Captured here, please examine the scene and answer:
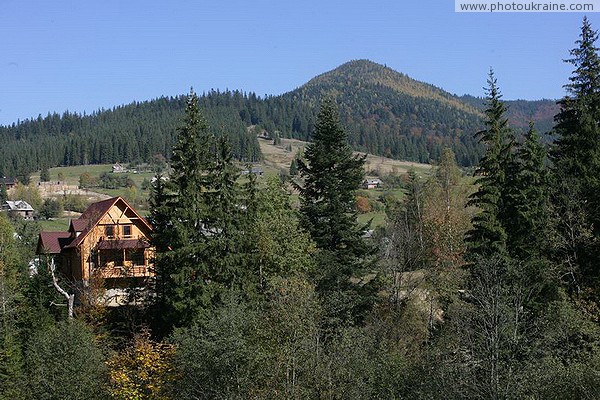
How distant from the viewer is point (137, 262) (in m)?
49.9

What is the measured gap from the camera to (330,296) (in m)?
33.7

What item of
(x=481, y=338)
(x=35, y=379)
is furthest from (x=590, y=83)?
(x=35, y=379)

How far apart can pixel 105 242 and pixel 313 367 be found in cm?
2932

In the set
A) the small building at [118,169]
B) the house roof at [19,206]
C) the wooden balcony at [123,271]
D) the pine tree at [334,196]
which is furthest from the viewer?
the small building at [118,169]

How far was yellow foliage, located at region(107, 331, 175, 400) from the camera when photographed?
29.7m

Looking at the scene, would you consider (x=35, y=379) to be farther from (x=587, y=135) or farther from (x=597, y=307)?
(x=587, y=135)

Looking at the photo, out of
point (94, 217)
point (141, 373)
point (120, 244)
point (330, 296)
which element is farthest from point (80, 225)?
point (330, 296)

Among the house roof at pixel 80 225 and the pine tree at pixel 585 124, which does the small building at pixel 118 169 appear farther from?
the pine tree at pixel 585 124

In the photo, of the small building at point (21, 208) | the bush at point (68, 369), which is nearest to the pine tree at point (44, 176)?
the small building at point (21, 208)

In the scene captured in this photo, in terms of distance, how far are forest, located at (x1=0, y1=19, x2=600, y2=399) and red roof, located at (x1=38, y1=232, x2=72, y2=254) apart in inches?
180

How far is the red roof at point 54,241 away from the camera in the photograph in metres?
55.3

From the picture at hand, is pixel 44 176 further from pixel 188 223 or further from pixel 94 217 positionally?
pixel 188 223

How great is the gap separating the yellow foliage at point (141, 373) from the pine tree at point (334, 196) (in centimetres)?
1251

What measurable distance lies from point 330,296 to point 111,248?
2228cm
